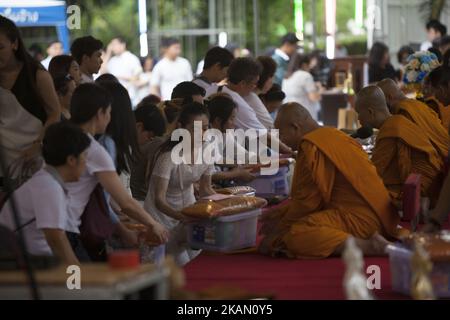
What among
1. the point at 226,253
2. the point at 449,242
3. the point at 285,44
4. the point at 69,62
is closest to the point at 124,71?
the point at 285,44

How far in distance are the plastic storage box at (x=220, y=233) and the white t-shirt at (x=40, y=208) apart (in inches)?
53.9

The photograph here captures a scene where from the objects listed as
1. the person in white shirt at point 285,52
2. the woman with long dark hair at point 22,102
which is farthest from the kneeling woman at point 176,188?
the person in white shirt at point 285,52

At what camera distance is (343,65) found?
50.2 feet

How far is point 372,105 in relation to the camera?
6238 millimetres

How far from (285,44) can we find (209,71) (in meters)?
5.67

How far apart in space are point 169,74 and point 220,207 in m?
9.06

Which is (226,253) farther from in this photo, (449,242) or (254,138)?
(254,138)

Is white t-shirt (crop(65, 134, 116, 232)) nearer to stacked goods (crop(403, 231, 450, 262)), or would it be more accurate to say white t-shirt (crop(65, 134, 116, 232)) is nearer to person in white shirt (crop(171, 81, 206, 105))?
stacked goods (crop(403, 231, 450, 262))

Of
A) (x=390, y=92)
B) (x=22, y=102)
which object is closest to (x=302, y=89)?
(x=390, y=92)

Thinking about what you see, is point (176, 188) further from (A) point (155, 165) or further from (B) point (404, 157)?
(B) point (404, 157)

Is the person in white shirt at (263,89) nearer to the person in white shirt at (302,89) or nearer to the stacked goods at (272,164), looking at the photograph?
the stacked goods at (272,164)

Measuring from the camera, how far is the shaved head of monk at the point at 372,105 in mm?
6207

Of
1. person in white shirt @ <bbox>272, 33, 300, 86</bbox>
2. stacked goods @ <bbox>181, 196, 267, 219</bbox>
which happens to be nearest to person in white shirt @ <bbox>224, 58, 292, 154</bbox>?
stacked goods @ <bbox>181, 196, 267, 219</bbox>
